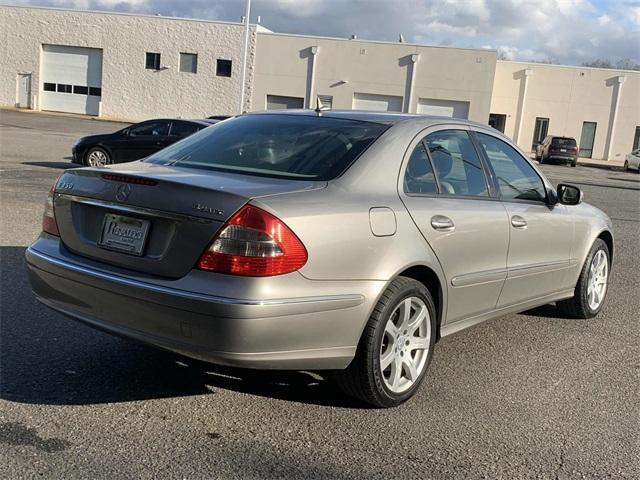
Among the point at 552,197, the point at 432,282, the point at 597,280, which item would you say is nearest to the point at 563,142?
the point at 597,280

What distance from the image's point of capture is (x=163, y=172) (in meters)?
3.71

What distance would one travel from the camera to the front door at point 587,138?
149ft

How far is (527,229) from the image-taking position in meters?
4.88

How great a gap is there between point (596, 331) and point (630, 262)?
3637 mm

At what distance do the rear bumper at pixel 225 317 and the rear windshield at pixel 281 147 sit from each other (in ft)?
2.55

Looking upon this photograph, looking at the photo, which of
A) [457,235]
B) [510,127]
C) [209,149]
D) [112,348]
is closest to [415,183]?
[457,235]

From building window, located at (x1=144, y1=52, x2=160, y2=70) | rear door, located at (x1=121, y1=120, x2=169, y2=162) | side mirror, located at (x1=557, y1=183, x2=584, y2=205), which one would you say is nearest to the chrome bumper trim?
side mirror, located at (x1=557, y1=183, x2=584, y2=205)

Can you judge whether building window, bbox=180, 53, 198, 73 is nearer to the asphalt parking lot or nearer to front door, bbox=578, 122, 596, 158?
front door, bbox=578, 122, 596, 158

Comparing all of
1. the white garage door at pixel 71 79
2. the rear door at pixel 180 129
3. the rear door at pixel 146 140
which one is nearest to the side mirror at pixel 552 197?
the rear door at pixel 180 129

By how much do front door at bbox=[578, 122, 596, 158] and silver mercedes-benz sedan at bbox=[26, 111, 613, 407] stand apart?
44482mm

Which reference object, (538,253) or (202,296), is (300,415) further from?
(538,253)

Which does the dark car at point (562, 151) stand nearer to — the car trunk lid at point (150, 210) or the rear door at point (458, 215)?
the rear door at point (458, 215)

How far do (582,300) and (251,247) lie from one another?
3772 millimetres

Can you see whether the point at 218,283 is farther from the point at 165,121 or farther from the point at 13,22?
the point at 13,22
